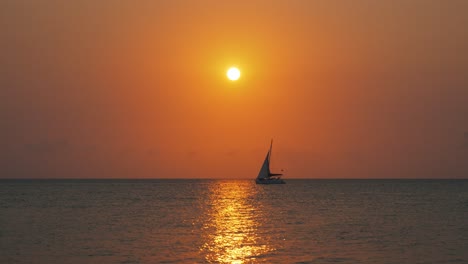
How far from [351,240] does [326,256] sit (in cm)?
1034

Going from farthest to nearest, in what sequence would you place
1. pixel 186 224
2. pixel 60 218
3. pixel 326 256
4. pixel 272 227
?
pixel 60 218 → pixel 186 224 → pixel 272 227 → pixel 326 256

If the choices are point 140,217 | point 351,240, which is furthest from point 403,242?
point 140,217

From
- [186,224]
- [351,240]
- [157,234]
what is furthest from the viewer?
[186,224]

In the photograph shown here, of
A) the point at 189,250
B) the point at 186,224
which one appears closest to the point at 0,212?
the point at 186,224

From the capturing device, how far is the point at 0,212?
90.3 meters

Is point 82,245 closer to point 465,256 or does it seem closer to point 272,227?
point 272,227

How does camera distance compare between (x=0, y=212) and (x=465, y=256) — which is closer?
(x=465, y=256)

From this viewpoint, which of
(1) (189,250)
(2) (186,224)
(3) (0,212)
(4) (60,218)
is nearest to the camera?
(1) (189,250)

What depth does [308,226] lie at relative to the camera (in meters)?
67.8

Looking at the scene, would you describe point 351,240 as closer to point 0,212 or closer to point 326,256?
point 326,256

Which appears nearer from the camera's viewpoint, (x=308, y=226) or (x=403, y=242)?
(x=403, y=242)

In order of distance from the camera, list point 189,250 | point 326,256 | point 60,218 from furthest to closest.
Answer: point 60,218
point 189,250
point 326,256

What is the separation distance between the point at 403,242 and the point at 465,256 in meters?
8.75

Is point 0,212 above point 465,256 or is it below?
above
